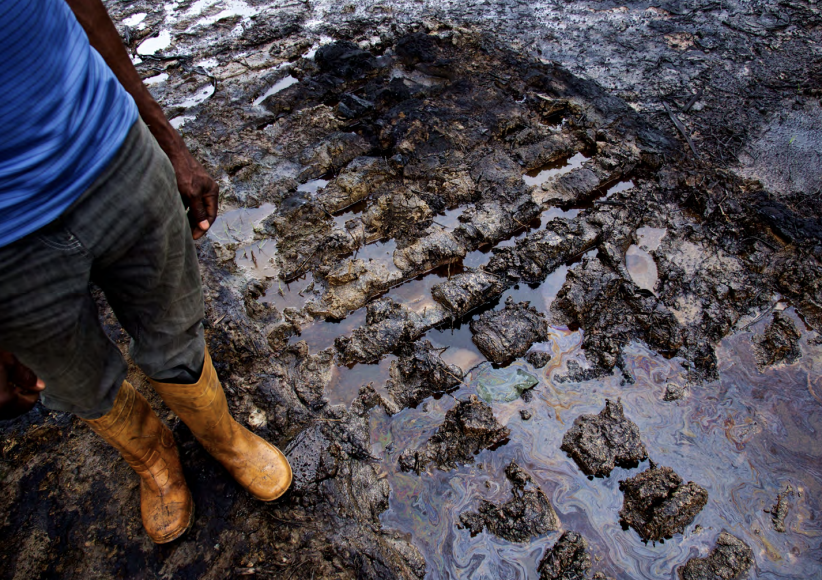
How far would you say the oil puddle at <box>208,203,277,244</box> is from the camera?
131 inches

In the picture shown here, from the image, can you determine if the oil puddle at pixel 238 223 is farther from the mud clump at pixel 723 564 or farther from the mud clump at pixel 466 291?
the mud clump at pixel 723 564

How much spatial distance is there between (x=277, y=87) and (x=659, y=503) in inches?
196

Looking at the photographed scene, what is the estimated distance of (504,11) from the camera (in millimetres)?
5852

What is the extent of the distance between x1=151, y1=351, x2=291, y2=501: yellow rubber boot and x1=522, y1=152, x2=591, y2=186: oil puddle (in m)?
2.89

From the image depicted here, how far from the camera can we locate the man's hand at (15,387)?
1220 millimetres

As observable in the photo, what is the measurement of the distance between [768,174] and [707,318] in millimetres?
1815

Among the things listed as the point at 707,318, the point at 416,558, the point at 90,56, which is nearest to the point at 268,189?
the point at 90,56

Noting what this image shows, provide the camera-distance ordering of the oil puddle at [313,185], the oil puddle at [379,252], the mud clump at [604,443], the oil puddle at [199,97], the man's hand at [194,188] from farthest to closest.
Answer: the oil puddle at [199,97]
the oil puddle at [313,185]
the oil puddle at [379,252]
the mud clump at [604,443]
the man's hand at [194,188]

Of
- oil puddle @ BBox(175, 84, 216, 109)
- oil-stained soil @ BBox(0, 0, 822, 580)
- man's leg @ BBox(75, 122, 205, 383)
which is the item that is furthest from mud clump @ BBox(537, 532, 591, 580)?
oil puddle @ BBox(175, 84, 216, 109)

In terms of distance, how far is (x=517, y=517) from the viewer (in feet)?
6.77

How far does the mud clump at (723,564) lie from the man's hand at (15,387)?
259cm

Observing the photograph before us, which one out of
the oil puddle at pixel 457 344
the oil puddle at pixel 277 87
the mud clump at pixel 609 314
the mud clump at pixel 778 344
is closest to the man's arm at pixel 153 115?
the oil puddle at pixel 457 344

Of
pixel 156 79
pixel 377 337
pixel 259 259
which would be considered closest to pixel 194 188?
pixel 377 337

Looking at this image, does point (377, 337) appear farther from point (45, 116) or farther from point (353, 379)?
point (45, 116)
